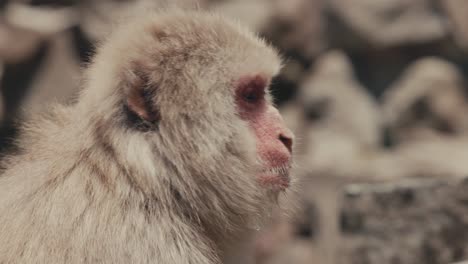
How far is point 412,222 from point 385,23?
19.2 feet

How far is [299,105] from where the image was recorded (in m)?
10.4

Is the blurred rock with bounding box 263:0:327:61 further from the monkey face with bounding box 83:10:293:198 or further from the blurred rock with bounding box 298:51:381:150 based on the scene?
the monkey face with bounding box 83:10:293:198

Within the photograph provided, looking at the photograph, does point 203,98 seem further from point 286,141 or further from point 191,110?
point 286,141

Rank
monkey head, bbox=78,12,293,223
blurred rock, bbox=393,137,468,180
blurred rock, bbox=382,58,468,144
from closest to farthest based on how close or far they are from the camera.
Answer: monkey head, bbox=78,12,293,223 < blurred rock, bbox=393,137,468,180 < blurred rock, bbox=382,58,468,144

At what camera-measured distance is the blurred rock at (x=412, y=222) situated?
14.5 ft

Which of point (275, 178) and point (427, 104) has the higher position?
point (275, 178)

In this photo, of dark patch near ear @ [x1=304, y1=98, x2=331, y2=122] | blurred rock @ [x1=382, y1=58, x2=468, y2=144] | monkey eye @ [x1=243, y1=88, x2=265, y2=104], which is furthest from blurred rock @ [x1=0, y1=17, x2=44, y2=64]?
monkey eye @ [x1=243, y1=88, x2=265, y2=104]

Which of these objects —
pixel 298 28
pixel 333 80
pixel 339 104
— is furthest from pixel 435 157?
pixel 298 28

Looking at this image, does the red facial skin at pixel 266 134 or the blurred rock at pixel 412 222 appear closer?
the red facial skin at pixel 266 134

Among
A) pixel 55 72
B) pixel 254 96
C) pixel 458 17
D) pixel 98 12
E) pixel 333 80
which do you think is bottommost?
pixel 333 80

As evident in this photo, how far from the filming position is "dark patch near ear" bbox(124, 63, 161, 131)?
3064 millimetres

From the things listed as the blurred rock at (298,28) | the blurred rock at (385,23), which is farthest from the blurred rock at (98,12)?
the blurred rock at (385,23)

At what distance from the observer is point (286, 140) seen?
3.33 metres

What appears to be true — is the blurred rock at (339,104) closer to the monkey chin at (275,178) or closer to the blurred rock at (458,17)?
the blurred rock at (458,17)
